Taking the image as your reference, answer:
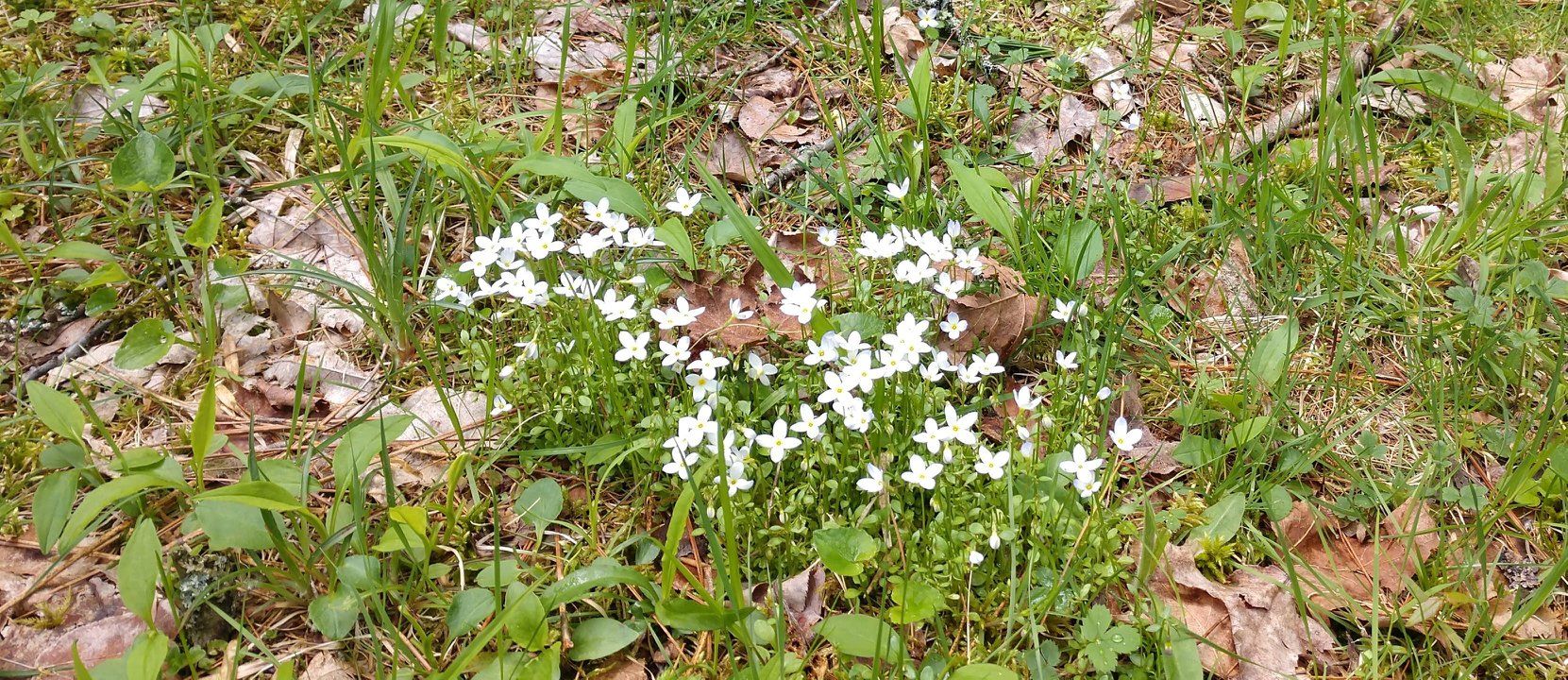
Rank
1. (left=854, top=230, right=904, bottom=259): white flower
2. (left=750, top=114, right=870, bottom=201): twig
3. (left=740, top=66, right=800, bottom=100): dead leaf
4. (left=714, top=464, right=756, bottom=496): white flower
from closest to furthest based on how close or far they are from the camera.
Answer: (left=714, top=464, right=756, bottom=496): white flower → (left=854, top=230, right=904, bottom=259): white flower → (left=750, top=114, right=870, bottom=201): twig → (left=740, top=66, right=800, bottom=100): dead leaf

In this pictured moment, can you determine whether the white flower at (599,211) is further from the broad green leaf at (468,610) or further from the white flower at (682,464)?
the broad green leaf at (468,610)

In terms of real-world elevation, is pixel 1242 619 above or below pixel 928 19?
below

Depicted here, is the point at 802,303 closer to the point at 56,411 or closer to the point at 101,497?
the point at 101,497

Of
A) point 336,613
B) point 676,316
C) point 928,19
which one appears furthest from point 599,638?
point 928,19

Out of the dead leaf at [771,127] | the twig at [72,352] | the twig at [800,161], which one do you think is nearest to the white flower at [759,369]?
the twig at [800,161]

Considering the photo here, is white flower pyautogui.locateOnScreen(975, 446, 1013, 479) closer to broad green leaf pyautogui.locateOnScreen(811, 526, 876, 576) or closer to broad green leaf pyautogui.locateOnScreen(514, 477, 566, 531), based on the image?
broad green leaf pyautogui.locateOnScreen(811, 526, 876, 576)

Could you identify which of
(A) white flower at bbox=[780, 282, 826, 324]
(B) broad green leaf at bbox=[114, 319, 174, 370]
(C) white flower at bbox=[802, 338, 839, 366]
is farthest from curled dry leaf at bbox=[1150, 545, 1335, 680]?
(B) broad green leaf at bbox=[114, 319, 174, 370]
